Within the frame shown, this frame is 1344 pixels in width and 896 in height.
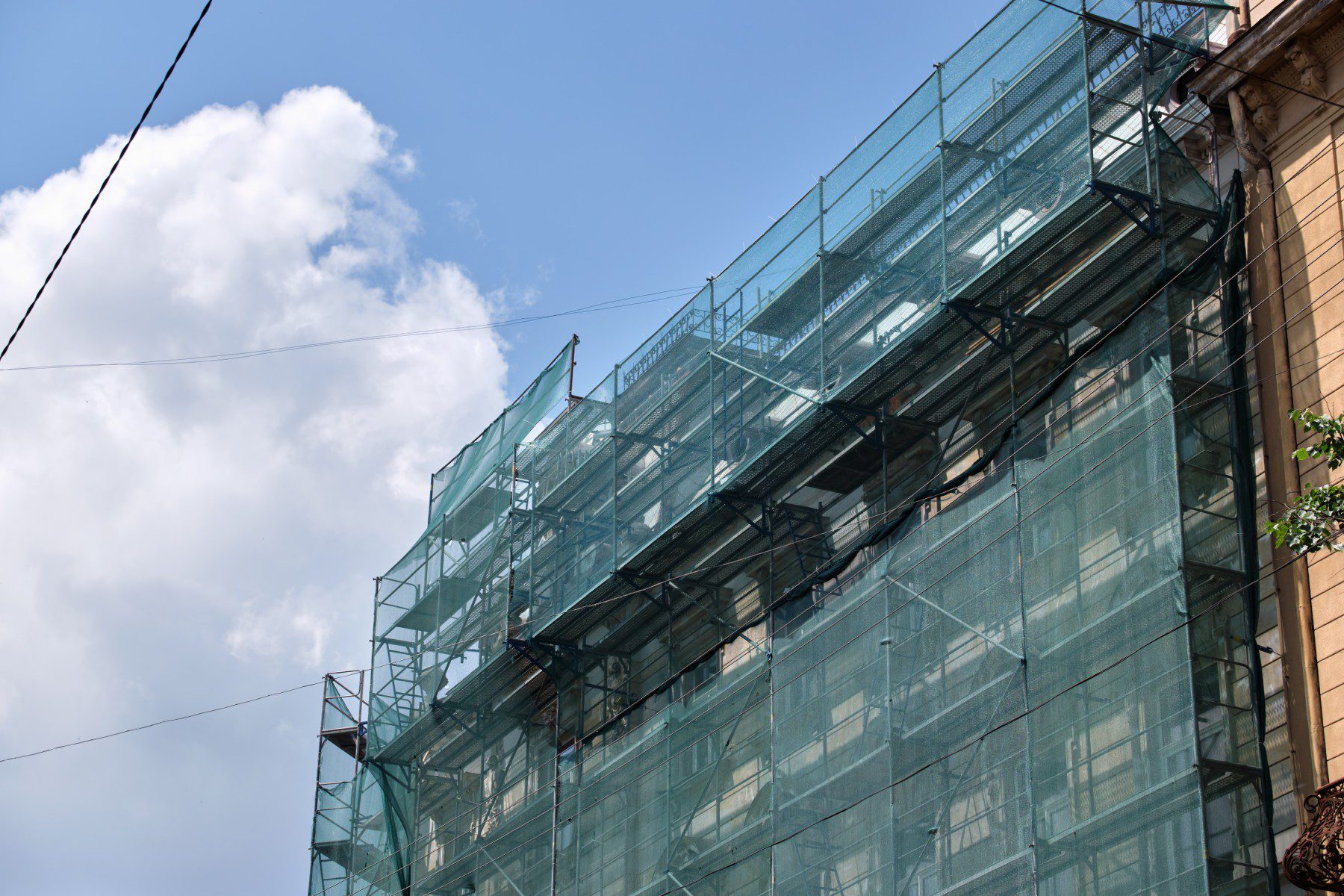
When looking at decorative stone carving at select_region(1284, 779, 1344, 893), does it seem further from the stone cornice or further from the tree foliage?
the stone cornice

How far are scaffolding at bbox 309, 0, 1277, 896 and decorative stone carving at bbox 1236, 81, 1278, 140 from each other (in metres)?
0.79

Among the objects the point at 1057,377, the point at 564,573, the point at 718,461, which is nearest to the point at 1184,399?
the point at 1057,377

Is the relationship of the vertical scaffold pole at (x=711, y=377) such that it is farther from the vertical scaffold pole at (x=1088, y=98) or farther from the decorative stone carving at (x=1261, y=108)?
the decorative stone carving at (x=1261, y=108)

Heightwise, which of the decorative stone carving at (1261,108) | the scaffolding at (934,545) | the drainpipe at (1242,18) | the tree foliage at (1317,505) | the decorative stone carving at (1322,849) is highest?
the drainpipe at (1242,18)

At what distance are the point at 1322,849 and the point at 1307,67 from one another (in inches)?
346

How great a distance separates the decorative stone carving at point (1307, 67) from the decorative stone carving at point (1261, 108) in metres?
0.39

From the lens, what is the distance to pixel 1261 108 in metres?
19.2

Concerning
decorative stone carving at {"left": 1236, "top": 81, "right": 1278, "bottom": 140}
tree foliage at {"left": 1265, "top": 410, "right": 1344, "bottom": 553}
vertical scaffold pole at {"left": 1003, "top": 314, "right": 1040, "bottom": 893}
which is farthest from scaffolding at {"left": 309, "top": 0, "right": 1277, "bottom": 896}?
tree foliage at {"left": 1265, "top": 410, "right": 1344, "bottom": 553}

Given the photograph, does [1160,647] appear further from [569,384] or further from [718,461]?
[569,384]

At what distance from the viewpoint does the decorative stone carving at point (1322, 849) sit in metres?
13.6

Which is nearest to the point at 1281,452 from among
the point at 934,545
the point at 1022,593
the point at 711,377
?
the point at 1022,593

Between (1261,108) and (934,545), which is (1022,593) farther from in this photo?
(1261,108)

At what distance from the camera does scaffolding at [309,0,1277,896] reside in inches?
668

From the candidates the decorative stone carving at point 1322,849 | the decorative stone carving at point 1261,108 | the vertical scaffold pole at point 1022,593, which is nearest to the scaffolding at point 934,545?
the vertical scaffold pole at point 1022,593
